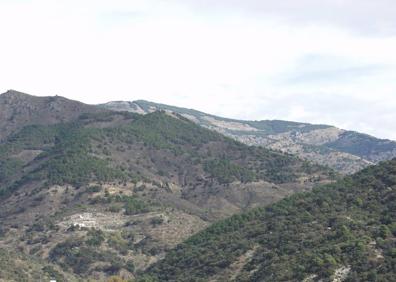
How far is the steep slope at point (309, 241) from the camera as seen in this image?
8981 centimetres

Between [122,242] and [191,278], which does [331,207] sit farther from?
[122,242]

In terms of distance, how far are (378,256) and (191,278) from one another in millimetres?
33496

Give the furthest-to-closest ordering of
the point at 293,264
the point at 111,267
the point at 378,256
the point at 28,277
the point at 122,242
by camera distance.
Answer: the point at 122,242, the point at 111,267, the point at 28,277, the point at 293,264, the point at 378,256

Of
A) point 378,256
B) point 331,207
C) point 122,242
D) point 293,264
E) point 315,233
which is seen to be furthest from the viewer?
point 122,242

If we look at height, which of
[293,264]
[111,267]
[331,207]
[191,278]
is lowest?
[111,267]

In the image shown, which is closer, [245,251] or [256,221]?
[245,251]

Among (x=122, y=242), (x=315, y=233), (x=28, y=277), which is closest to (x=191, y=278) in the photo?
(x=315, y=233)

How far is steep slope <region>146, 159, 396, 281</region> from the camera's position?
8981 centimetres

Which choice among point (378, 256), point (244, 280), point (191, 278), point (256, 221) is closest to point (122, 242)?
point (256, 221)

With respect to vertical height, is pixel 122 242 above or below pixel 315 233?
below

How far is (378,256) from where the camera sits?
89.1 metres

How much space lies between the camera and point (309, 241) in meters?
103

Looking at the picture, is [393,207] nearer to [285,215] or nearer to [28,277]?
[285,215]

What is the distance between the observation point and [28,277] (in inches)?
5586
